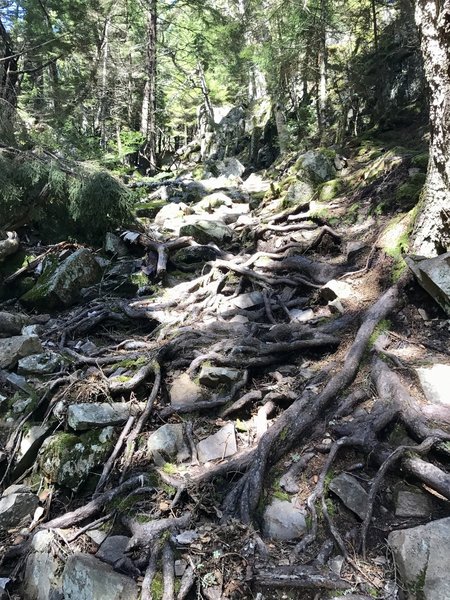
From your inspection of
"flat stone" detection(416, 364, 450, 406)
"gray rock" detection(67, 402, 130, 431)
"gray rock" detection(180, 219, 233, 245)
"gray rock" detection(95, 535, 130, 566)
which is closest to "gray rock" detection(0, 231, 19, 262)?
"gray rock" detection(180, 219, 233, 245)

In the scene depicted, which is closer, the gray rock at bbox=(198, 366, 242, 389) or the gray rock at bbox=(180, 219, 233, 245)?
the gray rock at bbox=(198, 366, 242, 389)

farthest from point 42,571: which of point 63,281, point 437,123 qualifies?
point 437,123

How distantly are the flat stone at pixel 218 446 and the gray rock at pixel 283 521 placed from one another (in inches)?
A: 34.8

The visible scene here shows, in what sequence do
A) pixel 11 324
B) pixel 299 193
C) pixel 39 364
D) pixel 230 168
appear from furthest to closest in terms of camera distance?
pixel 230 168 → pixel 299 193 → pixel 11 324 → pixel 39 364

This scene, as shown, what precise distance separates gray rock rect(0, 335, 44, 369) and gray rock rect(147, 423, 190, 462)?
2.90 metres

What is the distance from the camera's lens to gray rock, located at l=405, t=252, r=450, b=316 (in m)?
4.88

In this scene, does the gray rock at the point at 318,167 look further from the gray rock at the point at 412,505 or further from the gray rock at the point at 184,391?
the gray rock at the point at 412,505

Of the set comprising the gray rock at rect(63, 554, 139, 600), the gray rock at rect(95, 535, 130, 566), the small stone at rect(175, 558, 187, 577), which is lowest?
the gray rock at rect(95, 535, 130, 566)

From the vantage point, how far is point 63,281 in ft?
28.0

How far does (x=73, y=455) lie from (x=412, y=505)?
3.29 metres

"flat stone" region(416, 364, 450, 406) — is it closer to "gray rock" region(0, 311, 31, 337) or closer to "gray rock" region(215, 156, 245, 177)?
"gray rock" region(0, 311, 31, 337)

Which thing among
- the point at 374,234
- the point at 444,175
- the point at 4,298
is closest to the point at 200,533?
the point at 444,175

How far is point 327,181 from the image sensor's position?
11742 mm

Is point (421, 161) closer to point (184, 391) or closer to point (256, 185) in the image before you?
point (184, 391)
